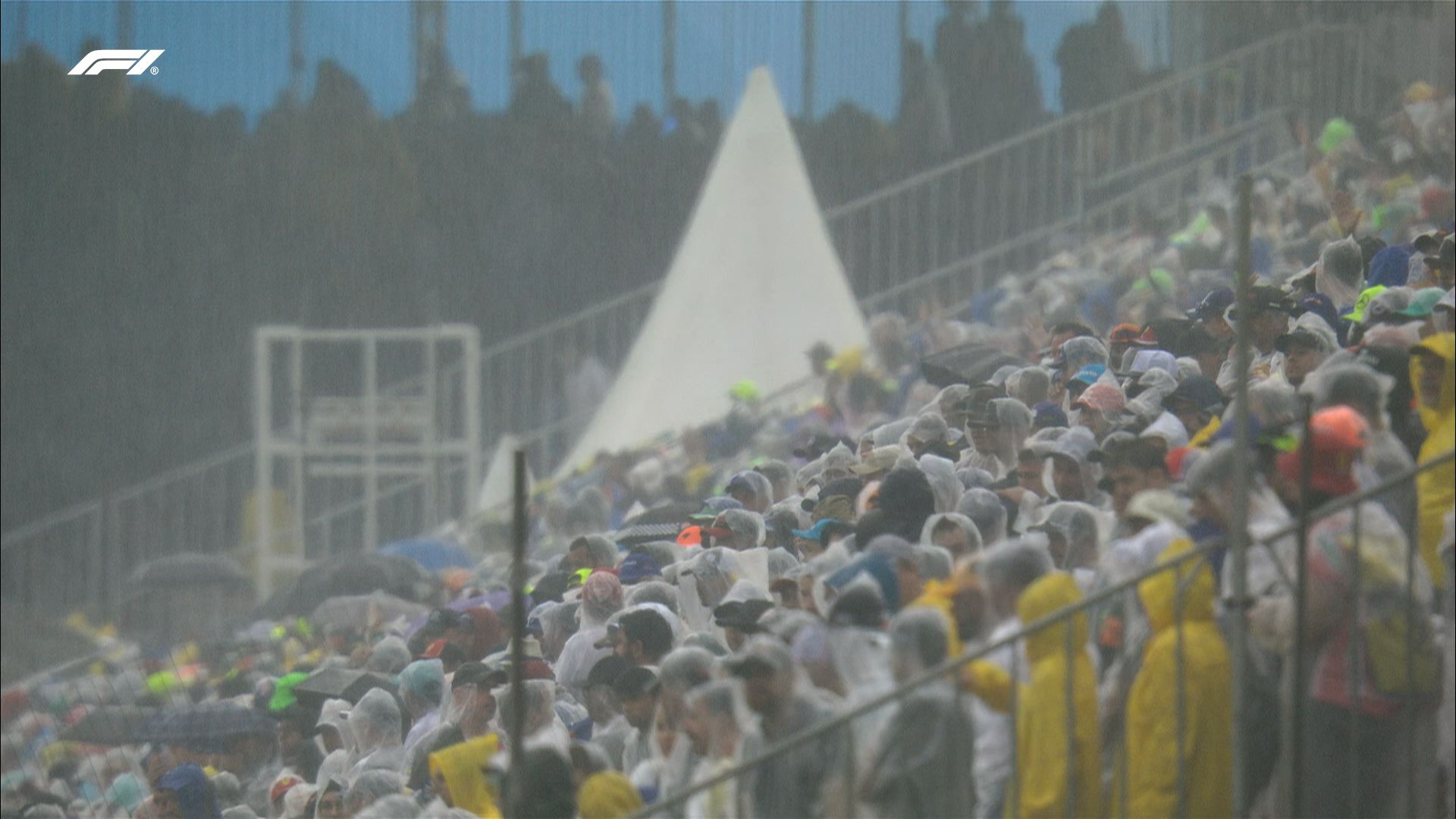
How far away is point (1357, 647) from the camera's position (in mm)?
4598

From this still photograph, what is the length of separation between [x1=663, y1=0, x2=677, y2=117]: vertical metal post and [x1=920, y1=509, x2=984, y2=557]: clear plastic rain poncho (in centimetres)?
1211

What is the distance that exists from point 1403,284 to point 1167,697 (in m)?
3.15

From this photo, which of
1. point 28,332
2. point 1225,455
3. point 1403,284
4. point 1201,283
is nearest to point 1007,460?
point 1403,284

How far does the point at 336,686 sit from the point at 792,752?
3.79 meters

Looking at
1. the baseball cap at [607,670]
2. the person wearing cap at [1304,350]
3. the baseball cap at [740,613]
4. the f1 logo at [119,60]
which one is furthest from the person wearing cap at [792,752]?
the f1 logo at [119,60]

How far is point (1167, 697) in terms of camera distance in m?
4.54

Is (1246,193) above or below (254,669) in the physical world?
above

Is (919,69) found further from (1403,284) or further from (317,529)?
(1403,284)

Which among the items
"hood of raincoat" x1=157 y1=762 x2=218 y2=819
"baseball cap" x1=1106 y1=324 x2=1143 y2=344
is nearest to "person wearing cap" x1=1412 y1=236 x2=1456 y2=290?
"baseball cap" x1=1106 y1=324 x2=1143 y2=344

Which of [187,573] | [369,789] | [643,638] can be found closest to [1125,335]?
[643,638]

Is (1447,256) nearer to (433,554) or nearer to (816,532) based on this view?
(816,532)

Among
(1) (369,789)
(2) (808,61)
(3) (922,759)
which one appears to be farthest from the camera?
(2) (808,61)

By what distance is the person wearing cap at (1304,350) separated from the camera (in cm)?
629

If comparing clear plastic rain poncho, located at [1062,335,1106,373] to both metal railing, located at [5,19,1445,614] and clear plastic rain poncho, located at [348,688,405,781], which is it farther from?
metal railing, located at [5,19,1445,614]
